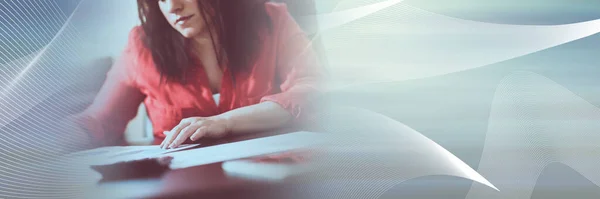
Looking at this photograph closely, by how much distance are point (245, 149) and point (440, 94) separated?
24.1 inches

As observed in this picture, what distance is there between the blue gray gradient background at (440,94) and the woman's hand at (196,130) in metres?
0.32

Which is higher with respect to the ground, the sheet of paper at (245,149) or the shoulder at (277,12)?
the shoulder at (277,12)

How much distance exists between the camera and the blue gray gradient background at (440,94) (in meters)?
1.98

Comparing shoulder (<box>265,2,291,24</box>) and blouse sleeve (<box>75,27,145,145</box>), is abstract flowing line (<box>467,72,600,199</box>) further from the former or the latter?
blouse sleeve (<box>75,27,145,145</box>)

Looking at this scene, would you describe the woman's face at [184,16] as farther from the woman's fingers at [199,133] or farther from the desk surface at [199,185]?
the desk surface at [199,185]

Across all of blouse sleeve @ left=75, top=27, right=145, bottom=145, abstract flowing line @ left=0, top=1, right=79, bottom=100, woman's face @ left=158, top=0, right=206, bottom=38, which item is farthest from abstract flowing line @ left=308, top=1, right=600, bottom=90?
abstract flowing line @ left=0, top=1, right=79, bottom=100

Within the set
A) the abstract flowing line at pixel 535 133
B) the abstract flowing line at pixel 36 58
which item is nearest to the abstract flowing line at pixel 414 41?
the abstract flowing line at pixel 535 133

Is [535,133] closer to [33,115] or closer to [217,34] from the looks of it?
[217,34]

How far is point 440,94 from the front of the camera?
78.8 inches

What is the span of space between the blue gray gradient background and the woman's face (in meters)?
0.26

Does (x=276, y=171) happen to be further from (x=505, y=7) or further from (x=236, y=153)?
(x=505, y=7)

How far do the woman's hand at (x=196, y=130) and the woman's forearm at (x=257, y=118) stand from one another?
0.02 meters

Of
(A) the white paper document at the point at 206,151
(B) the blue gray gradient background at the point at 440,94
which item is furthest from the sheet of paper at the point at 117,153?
(B) the blue gray gradient background at the point at 440,94

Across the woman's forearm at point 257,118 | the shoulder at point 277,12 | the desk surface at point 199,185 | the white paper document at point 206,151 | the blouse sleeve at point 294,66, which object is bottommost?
the desk surface at point 199,185
